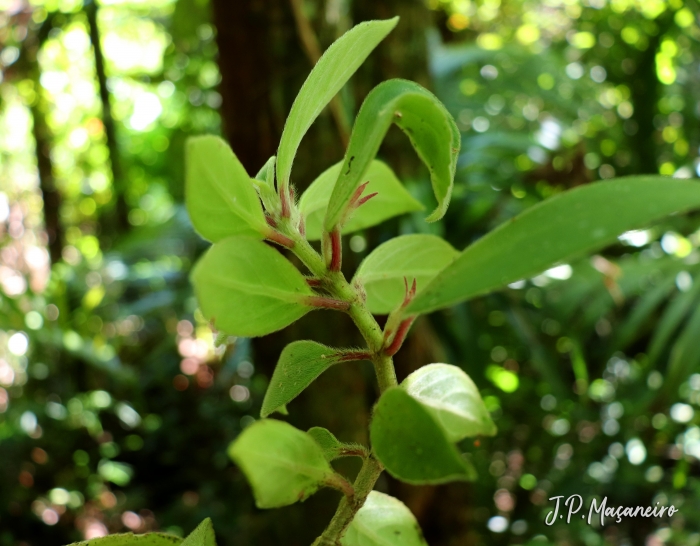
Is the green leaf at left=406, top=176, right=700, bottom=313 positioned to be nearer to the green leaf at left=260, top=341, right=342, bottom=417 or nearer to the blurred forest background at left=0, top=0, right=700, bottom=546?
the green leaf at left=260, top=341, right=342, bottom=417

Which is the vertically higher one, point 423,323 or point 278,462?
point 278,462

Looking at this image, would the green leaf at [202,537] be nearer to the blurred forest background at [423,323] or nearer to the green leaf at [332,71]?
the green leaf at [332,71]

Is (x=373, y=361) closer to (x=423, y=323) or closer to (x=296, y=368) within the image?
(x=296, y=368)

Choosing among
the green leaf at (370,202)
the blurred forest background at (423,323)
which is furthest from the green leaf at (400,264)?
the blurred forest background at (423,323)

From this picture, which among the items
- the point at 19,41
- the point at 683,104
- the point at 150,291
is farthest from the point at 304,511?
the point at 19,41

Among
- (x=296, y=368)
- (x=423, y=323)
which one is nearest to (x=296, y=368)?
(x=296, y=368)

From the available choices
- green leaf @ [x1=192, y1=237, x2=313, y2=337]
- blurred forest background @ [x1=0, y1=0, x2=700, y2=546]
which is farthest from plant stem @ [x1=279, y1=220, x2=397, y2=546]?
blurred forest background @ [x1=0, y1=0, x2=700, y2=546]
